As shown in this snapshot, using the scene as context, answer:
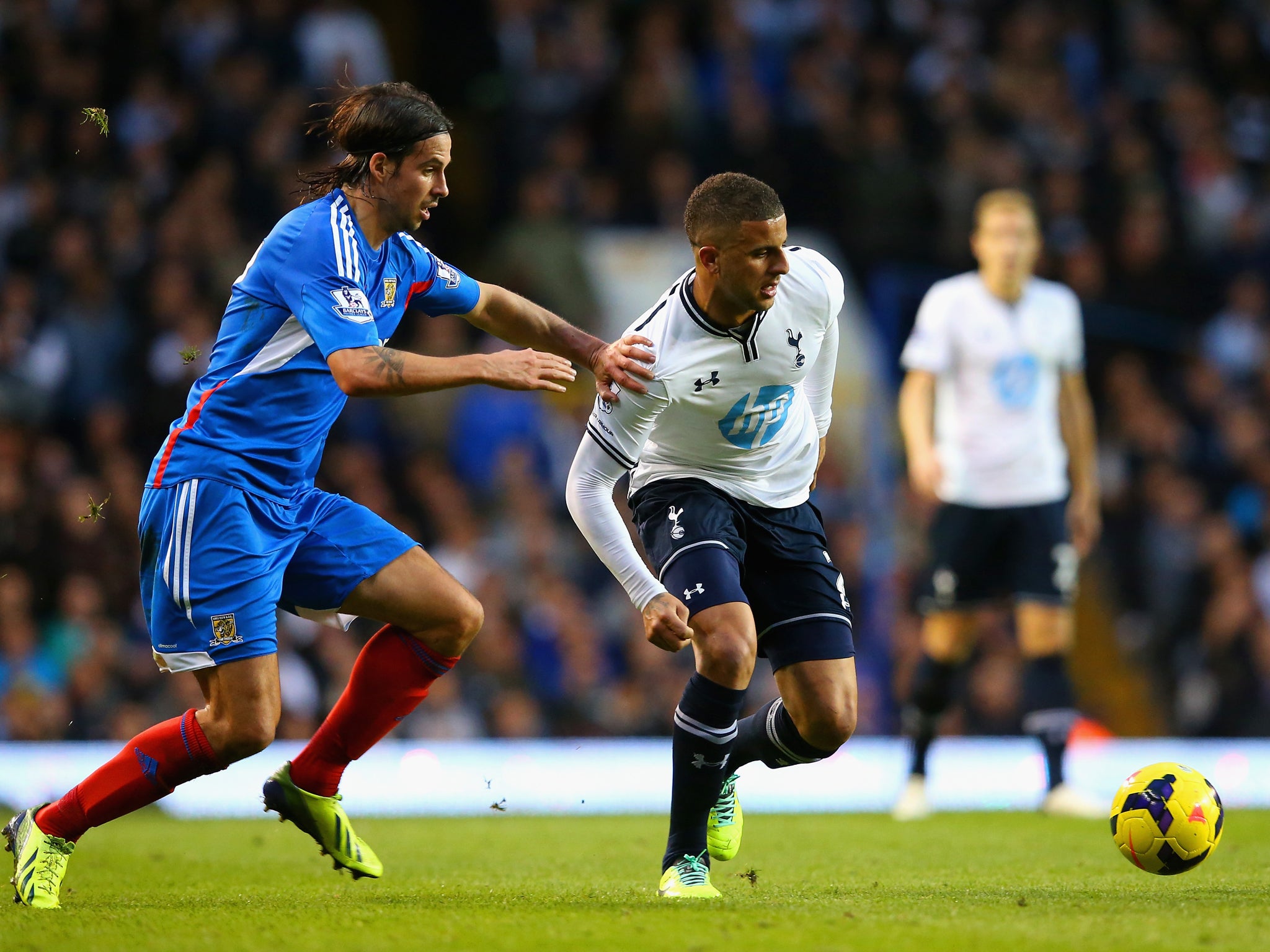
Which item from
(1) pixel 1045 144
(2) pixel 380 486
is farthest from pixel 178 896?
(1) pixel 1045 144

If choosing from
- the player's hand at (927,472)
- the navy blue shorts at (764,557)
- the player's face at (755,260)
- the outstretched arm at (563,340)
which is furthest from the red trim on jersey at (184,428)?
the player's hand at (927,472)

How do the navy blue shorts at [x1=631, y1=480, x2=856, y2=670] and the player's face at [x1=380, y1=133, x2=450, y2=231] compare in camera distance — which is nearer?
the player's face at [x1=380, y1=133, x2=450, y2=231]

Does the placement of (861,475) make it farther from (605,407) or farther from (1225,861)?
(605,407)

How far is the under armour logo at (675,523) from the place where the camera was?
4.77 m

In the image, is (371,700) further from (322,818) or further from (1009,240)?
(1009,240)

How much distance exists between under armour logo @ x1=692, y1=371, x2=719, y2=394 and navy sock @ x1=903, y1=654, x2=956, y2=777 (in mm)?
3139

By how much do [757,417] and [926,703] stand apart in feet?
9.79

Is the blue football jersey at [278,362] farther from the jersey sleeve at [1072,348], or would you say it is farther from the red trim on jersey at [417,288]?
the jersey sleeve at [1072,348]

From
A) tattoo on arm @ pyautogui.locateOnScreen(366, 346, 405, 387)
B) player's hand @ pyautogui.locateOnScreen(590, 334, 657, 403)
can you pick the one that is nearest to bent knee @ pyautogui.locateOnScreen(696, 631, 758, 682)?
player's hand @ pyautogui.locateOnScreen(590, 334, 657, 403)

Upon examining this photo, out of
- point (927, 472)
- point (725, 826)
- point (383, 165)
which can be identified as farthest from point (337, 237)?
point (927, 472)

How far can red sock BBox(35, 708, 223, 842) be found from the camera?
14.7ft

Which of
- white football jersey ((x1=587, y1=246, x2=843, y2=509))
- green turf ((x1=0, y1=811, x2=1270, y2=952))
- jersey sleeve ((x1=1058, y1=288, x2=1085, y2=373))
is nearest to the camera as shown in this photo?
green turf ((x1=0, y1=811, x2=1270, y2=952))

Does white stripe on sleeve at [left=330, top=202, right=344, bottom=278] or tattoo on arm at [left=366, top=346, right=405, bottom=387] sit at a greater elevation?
white stripe on sleeve at [left=330, top=202, right=344, bottom=278]

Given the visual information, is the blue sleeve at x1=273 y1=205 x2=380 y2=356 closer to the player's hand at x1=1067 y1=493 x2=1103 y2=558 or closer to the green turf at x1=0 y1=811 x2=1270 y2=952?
the green turf at x1=0 y1=811 x2=1270 y2=952
